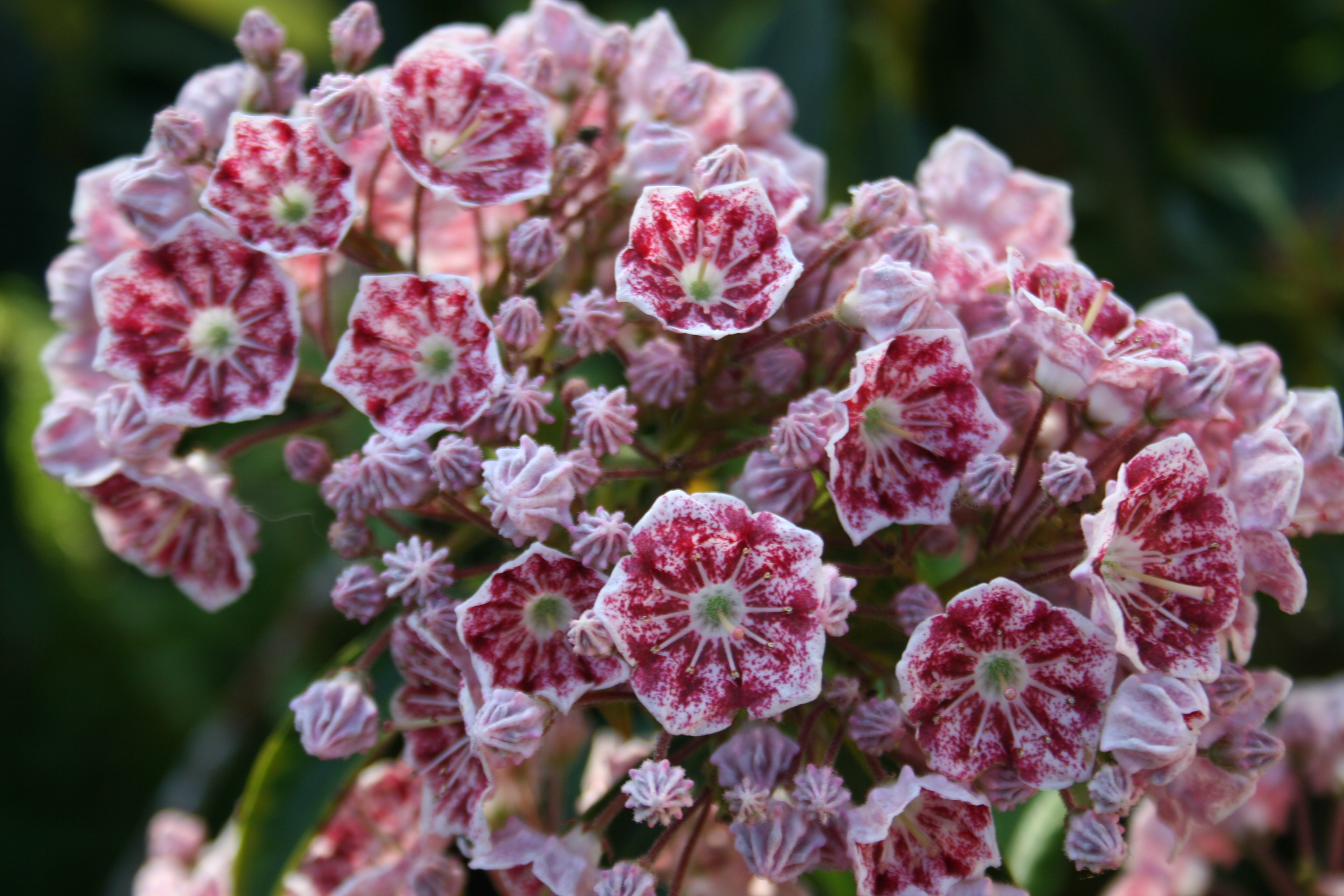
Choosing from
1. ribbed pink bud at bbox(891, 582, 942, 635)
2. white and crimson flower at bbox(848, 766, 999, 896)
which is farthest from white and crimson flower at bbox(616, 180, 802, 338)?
white and crimson flower at bbox(848, 766, 999, 896)

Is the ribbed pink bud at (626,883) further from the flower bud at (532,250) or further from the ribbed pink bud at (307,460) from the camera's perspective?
the flower bud at (532,250)

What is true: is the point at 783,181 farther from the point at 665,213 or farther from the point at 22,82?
the point at 22,82

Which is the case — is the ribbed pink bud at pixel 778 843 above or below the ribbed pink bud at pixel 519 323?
below

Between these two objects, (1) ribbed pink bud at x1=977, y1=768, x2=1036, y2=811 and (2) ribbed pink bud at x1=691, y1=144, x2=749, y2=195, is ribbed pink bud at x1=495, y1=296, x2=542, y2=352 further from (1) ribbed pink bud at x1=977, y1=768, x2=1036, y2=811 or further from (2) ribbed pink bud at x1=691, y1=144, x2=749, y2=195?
(1) ribbed pink bud at x1=977, y1=768, x2=1036, y2=811

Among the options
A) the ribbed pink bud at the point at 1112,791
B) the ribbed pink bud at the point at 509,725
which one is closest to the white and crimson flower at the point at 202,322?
the ribbed pink bud at the point at 509,725

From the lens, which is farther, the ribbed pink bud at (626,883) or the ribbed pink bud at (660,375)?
the ribbed pink bud at (660,375)
